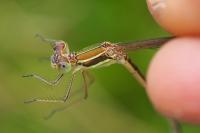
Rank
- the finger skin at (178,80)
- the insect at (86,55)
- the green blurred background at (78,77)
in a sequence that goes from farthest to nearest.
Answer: the green blurred background at (78,77) → the insect at (86,55) → the finger skin at (178,80)

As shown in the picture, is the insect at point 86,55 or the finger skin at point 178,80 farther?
the insect at point 86,55

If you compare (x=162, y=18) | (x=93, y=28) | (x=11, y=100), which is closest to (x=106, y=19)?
(x=93, y=28)

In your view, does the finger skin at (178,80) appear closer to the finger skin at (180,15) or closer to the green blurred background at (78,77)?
the finger skin at (180,15)

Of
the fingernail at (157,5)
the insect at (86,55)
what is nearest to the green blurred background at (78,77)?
the insect at (86,55)

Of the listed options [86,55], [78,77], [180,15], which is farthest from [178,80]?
[78,77]

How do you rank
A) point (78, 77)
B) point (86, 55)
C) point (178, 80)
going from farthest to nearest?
point (78, 77) → point (86, 55) → point (178, 80)

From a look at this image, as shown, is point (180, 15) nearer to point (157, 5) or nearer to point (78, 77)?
point (157, 5)

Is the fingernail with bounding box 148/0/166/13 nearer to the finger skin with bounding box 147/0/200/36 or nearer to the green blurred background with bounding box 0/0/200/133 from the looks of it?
the finger skin with bounding box 147/0/200/36
